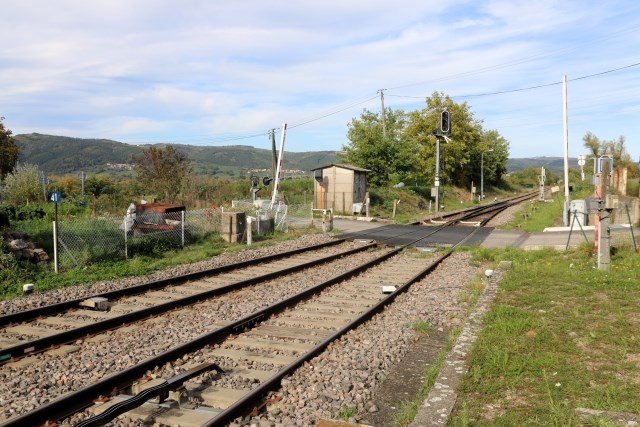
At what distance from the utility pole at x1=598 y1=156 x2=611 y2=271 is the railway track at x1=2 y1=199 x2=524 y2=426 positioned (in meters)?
4.77

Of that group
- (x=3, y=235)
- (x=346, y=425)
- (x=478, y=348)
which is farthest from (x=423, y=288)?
(x=3, y=235)

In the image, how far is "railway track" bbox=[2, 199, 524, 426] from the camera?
496 centimetres

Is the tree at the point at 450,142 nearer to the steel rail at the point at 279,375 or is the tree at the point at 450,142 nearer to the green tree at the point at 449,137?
the green tree at the point at 449,137

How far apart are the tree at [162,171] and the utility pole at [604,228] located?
2342cm

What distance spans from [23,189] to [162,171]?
986cm

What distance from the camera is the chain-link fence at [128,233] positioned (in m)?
13.4

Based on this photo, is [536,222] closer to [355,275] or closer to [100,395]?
[355,275]

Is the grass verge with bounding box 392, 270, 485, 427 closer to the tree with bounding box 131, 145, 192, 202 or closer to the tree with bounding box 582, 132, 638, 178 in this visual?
the tree with bounding box 131, 145, 192, 202

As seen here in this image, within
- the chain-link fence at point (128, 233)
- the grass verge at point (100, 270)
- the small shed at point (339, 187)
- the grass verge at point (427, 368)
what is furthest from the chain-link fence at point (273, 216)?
the grass verge at point (427, 368)

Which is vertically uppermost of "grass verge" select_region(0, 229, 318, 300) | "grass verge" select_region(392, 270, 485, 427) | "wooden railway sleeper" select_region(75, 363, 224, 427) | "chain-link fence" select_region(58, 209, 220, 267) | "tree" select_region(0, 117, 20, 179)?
"tree" select_region(0, 117, 20, 179)

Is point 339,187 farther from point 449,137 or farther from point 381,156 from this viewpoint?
point 449,137

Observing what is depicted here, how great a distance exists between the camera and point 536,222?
2931cm

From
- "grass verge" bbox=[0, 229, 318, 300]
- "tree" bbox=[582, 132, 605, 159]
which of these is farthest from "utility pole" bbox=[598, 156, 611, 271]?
"tree" bbox=[582, 132, 605, 159]

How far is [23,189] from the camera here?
79.3 ft
